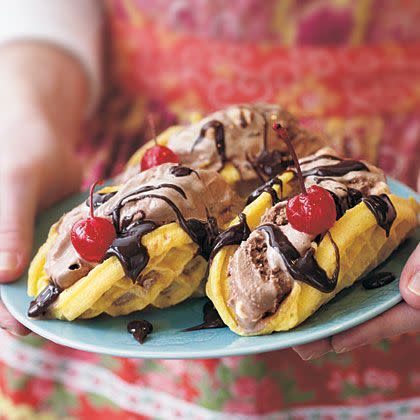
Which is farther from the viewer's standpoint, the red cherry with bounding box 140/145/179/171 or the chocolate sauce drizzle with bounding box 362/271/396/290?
the red cherry with bounding box 140/145/179/171

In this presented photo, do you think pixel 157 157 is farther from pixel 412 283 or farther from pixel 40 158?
pixel 412 283

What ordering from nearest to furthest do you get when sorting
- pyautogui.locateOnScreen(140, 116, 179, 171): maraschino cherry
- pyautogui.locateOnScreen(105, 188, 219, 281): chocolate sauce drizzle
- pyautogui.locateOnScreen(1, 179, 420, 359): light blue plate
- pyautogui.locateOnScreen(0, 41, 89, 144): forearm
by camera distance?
pyautogui.locateOnScreen(1, 179, 420, 359): light blue plate < pyautogui.locateOnScreen(105, 188, 219, 281): chocolate sauce drizzle < pyautogui.locateOnScreen(140, 116, 179, 171): maraschino cherry < pyautogui.locateOnScreen(0, 41, 89, 144): forearm

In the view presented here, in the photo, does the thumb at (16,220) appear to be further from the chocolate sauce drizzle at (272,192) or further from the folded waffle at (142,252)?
the chocolate sauce drizzle at (272,192)

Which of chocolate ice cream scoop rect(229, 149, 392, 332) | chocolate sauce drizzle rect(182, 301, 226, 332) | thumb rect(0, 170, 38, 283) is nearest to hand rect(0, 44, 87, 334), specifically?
thumb rect(0, 170, 38, 283)

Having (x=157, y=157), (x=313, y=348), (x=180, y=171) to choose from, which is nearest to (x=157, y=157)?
(x=157, y=157)

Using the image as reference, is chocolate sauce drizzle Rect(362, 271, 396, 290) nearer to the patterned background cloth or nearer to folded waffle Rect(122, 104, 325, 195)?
folded waffle Rect(122, 104, 325, 195)

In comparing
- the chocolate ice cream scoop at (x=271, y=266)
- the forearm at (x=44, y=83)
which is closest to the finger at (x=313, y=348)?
the chocolate ice cream scoop at (x=271, y=266)
